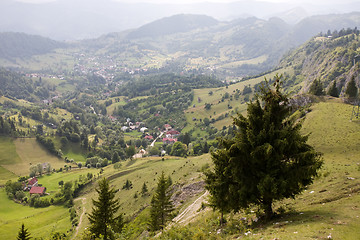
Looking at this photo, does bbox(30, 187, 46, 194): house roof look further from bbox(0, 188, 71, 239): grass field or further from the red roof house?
bbox(0, 188, 71, 239): grass field

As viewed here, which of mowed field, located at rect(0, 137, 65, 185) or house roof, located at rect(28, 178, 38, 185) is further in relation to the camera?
mowed field, located at rect(0, 137, 65, 185)

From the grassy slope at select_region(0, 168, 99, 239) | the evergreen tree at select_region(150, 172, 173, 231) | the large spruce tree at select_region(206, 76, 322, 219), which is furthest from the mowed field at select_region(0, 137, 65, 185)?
the large spruce tree at select_region(206, 76, 322, 219)

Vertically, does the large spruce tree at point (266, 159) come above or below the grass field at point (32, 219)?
above

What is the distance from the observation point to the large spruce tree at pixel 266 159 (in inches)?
837

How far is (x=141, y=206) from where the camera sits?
6222cm

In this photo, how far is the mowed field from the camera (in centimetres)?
14812

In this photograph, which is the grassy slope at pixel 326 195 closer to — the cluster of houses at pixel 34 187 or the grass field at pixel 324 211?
the grass field at pixel 324 211

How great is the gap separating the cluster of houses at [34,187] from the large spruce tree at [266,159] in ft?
402

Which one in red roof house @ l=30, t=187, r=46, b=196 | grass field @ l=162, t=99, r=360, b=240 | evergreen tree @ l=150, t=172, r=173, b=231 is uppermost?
grass field @ l=162, t=99, r=360, b=240

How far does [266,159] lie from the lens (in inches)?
856

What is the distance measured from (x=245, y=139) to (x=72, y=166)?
16277 cm

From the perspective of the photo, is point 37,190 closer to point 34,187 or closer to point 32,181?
point 34,187

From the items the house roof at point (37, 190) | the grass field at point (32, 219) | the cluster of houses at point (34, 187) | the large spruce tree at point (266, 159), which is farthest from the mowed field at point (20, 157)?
the large spruce tree at point (266, 159)

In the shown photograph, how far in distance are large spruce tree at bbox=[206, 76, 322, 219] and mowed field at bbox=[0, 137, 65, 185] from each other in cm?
15606
